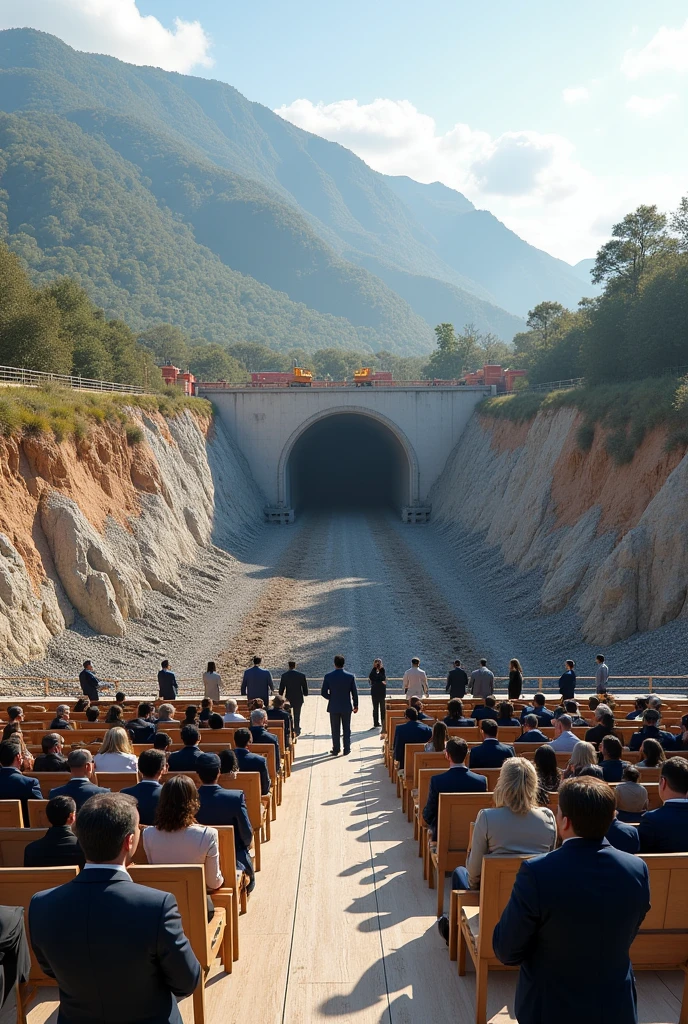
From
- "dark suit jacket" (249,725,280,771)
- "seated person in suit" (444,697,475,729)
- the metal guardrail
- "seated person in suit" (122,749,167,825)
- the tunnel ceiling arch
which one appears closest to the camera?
"seated person in suit" (122,749,167,825)

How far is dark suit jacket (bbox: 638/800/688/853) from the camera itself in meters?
5.57

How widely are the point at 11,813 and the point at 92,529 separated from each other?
20688mm

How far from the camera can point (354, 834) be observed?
9203 millimetres

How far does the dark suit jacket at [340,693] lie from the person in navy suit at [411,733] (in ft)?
9.74

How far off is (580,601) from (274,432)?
33.0 metres

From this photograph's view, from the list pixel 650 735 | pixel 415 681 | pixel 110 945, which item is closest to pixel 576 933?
pixel 110 945

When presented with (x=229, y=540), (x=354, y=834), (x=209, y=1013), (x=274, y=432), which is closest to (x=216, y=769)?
(x=209, y=1013)

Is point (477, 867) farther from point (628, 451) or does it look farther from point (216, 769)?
point (628, 451)

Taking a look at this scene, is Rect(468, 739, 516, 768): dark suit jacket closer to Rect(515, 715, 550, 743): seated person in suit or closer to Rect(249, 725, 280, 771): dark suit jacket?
Rect(515, 715, 550, 743): seated person in suit

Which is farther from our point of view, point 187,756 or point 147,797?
point 187,756

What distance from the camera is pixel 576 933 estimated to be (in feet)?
11.5

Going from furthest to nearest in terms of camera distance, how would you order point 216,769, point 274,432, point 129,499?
point 274,432 < point 129,499 < point 216,769

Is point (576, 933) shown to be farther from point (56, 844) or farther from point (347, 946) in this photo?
point (56, 844)

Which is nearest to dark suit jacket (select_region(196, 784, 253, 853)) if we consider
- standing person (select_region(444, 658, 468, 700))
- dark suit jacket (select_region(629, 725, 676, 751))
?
dark suit jacket (select_region(629, 725, 676, 751))
